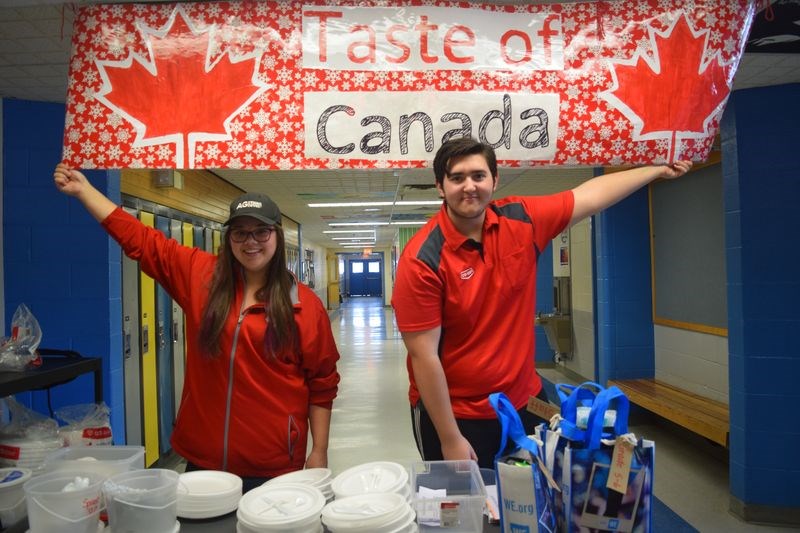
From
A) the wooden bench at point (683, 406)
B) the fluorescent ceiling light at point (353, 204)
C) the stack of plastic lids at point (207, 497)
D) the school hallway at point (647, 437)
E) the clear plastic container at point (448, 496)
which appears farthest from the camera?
the fluorescent ceiling light at point (353, 204)

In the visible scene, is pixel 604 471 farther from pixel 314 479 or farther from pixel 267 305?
pixel 267 305

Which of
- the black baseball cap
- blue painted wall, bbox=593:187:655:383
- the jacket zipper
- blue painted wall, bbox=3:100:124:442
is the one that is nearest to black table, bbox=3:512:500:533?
the jacket zipper

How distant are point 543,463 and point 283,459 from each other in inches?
37.8

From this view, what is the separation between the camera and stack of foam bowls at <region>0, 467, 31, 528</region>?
4.33 feet

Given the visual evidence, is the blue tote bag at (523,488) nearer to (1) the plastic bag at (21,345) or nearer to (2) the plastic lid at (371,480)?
(2) the plastic lid at (371,480)

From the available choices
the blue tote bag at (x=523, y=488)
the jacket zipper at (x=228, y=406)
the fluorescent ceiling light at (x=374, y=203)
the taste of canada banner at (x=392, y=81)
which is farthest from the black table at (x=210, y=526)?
the fluorescent ceiling light at (x=374, y=203)

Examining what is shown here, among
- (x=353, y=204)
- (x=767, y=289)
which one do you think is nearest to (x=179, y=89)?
(x=767, y=289)

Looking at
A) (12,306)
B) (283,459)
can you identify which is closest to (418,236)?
(283,459)

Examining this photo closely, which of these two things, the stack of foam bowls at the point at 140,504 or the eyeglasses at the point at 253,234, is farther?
the eyeglasses at the point at 253,234

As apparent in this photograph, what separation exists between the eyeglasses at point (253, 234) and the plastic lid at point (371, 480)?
83 cm

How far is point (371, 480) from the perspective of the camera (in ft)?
4.32

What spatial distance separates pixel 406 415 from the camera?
19.2ft

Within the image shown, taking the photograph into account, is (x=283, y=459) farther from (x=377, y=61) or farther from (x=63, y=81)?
(x=63, y=81)

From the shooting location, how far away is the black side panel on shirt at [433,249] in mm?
1710
